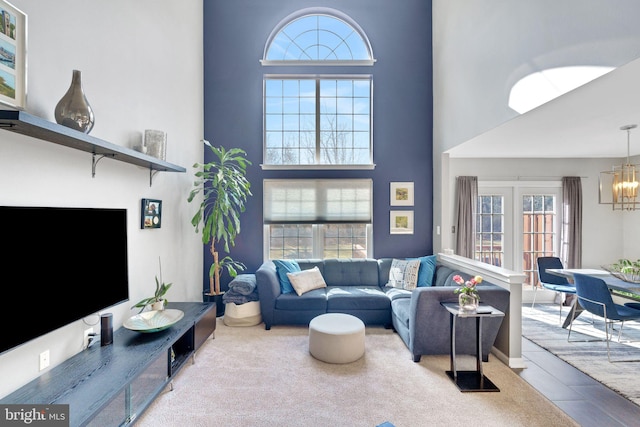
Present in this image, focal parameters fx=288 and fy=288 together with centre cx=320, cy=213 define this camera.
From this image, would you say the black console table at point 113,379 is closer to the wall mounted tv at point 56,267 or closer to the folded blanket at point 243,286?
the wall mounted tv at point 56,267

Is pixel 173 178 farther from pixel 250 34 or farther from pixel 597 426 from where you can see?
pixel 597 426

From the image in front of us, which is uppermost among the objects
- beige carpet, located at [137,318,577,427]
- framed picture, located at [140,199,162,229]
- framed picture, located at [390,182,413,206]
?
framed picture, located at [390,182,413,206]

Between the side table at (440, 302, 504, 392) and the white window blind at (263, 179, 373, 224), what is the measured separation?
2228mm

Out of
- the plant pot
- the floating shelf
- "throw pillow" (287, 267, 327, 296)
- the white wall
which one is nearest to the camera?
the floating shelf

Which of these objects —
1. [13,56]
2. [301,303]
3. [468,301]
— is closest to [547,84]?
[468,301]

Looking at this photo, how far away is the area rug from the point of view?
258 centimetres

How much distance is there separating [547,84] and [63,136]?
344 centimetres

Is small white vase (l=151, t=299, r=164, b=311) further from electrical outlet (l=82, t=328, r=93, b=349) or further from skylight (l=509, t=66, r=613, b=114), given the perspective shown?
skylight (l=509, t=66, r=613, b=114)

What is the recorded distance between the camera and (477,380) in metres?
2.52

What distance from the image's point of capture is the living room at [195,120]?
6.12 feet

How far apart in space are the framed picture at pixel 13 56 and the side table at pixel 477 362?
3.31m

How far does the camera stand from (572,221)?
4.81 m

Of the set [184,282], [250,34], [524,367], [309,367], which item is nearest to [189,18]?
[250,34]

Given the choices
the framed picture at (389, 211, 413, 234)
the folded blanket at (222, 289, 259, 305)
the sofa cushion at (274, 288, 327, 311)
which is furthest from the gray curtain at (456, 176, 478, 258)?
the folded blanket at (222, 289, 259, 305)
